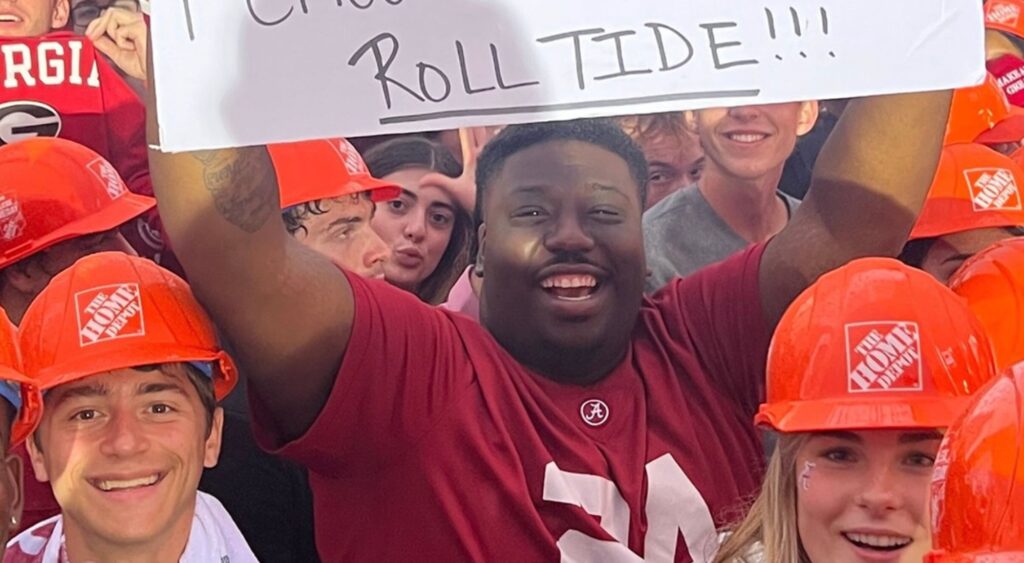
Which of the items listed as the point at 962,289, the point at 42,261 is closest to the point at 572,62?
the point at 962,289

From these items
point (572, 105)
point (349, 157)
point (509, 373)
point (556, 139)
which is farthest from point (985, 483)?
point (349, 157)

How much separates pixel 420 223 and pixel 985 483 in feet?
9.24

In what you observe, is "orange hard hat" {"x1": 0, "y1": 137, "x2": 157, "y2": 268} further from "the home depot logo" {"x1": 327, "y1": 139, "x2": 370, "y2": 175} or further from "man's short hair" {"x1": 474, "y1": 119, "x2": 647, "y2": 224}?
"man's short hair" {"x1": 474, "y1": 119, "x2": 647, "y2": 224}

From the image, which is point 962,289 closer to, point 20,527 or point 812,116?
point 812,116

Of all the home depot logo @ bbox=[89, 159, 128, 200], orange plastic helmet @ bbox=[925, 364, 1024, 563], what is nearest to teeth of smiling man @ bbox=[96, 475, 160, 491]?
the home depot logo @ bbox=[89, 159, 128, 200]

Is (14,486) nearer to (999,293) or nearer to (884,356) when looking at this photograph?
(884,356)

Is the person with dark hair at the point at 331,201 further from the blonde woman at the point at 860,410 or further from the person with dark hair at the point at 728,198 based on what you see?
the blonde woman at the point at 860,410

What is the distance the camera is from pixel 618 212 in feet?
11.1

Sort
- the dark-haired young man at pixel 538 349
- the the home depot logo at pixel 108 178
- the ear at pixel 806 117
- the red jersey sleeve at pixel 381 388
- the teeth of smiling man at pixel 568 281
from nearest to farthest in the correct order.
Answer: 1. the dark-haired young man at pixel 538 349
2. the red jersey sleeve at pixel 381 388
3. the teeth of smiling man at pixel 568 281
4. the the home depot logo at pixel 108 178
5. the ear at pixel 806 117

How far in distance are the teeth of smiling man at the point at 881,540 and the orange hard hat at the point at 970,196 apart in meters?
1.35

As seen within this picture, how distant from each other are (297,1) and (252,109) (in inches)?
7.1

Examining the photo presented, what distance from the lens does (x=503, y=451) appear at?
10.5 feet

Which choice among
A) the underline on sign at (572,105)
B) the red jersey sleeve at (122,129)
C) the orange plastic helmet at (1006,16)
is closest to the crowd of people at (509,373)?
the underline on sign at (572,105)

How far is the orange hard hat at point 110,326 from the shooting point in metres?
3.07
